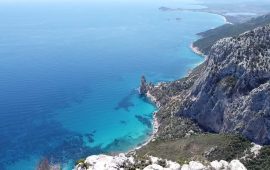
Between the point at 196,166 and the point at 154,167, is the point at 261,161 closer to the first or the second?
the point at 196,166

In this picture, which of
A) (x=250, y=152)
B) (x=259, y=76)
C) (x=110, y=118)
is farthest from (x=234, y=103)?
(x=110, y=118)

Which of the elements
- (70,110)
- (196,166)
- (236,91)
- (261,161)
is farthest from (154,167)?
(70,110)

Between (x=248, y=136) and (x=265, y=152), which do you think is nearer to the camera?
(x=265, y=152)

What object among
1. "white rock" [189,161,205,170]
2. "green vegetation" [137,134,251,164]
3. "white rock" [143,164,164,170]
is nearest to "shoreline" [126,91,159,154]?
"green vegetation" [137,134,251,164]

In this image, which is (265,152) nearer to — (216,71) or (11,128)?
(216,71)

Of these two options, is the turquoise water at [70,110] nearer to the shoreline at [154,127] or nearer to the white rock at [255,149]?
the shoreline at [154,127]

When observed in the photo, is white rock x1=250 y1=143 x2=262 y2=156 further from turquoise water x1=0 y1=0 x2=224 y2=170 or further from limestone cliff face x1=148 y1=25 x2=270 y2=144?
turquoise water x1=0 y1=0 x2=224 y2=170
